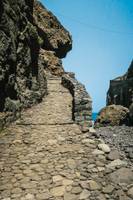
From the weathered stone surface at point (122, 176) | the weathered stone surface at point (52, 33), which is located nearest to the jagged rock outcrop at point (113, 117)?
the weathered stone surface at point (122, 176)

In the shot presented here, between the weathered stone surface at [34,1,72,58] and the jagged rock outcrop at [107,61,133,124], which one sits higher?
the weathered stone surface at [34,1,72,58]

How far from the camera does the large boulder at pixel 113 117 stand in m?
16.3

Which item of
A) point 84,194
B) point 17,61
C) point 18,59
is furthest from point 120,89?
point 84,194

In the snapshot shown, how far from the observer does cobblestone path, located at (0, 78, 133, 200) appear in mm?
5520

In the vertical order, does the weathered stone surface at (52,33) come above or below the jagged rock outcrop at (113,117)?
above

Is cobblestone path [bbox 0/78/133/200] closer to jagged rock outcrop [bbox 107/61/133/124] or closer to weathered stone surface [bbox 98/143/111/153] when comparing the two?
weathered stone surface [bbox 98/143/111/153]

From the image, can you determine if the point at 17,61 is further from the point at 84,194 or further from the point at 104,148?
the point at 84,194

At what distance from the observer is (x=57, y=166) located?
6.64m

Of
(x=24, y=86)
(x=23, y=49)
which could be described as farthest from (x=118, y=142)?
(x=23, y=49)

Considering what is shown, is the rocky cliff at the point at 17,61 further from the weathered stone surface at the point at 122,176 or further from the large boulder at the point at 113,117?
the weathered stone surface at the point at 122,176

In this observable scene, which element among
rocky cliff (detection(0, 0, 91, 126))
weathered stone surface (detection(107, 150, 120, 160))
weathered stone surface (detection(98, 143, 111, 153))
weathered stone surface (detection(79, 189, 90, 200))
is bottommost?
weathered stone surface (detection(79, 189, 90, 200))

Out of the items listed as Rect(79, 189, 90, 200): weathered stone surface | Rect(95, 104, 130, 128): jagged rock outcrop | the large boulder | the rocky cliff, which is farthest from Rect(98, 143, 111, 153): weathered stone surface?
the large boulder

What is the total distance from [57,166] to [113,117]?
35.1ft

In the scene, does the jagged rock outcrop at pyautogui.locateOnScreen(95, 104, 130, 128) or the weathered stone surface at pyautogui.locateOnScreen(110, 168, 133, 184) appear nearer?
the weathered stone surface at pyautogui.locateOnScreen(110, 168, 133, 184)
